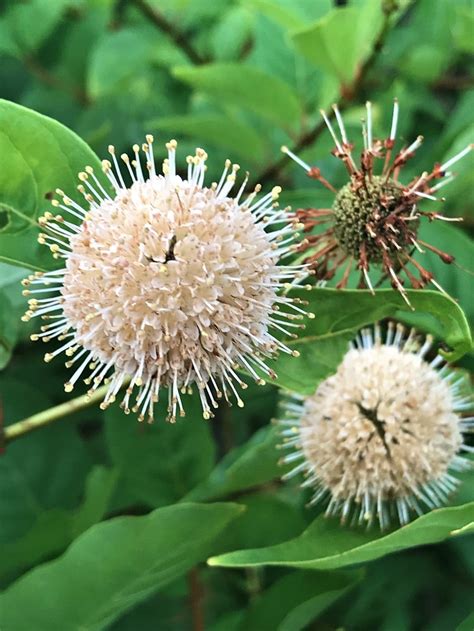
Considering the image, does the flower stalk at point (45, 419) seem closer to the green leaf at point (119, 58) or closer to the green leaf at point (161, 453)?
the green leaf at point (161, 453)

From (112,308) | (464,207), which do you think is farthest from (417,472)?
(464,207)

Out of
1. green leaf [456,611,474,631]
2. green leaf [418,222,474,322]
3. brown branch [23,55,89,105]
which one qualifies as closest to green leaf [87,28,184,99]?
brown branch [23,55,89,105]

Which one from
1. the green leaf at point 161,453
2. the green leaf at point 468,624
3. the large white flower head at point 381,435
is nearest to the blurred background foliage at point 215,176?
the green leaf at point 161,453

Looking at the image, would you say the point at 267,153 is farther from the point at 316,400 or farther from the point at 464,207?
the point at 316,400

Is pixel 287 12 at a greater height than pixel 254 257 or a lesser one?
greater

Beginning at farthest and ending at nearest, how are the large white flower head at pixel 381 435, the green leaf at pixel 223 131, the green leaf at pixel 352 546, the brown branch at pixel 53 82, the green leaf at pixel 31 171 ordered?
the brown branch at pixel 53 82 < the green leaf at pixel 223 131 < the large white flower head at pixel 381 435 < the green leaf at pixel 31 171 < the green leaf at pixel 352 546

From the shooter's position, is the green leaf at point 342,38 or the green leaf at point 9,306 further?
the green leaf at point 342,38
